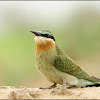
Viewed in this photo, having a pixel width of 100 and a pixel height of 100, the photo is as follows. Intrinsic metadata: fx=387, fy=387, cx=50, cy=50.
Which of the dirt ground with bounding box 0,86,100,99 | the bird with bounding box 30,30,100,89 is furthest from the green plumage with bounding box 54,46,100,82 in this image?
the dirt ground with bounding box 0,86,100,99

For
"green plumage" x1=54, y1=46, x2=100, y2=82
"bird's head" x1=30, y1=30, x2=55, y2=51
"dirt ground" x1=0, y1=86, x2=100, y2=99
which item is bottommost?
"dirt ground" x1=0, y1=86, x2=100, y2=99

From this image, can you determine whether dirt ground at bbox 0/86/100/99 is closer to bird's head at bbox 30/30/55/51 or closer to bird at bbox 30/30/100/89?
bird at bbox 30/30/100/89

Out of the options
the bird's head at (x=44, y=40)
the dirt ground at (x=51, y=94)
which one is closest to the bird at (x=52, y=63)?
the bird's head at (x=44, y=40)

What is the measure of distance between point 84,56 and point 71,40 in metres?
0.61

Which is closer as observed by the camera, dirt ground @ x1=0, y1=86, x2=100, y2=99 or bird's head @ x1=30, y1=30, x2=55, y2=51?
dirt ground @ x1=0, y1=86, x2=100, y2=99

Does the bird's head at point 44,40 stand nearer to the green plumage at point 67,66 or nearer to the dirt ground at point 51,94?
the green plumage at point 67,66

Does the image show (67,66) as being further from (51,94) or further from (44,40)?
(51,94)

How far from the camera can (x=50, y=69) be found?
4211 millimetres

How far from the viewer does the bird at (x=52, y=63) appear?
422 centimetres

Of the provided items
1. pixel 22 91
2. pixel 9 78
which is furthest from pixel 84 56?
pixel 22 91

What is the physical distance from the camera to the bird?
4.22 meters

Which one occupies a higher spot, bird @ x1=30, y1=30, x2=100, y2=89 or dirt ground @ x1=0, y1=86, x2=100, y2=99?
bird @ x1=30, y1=30, x2=100, y2=89

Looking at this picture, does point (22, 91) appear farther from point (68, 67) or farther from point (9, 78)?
point (9, 78)

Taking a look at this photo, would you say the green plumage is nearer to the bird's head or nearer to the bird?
the bird
